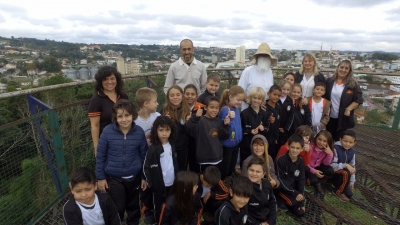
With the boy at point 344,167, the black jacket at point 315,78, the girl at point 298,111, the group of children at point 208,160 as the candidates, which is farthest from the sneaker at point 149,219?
the black jacket at point 315,78

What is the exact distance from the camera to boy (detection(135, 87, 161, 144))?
2602 mm

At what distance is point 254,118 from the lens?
3.06 m

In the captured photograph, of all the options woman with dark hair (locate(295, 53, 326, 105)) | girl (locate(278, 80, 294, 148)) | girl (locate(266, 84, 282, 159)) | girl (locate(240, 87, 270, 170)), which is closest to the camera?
girl (locate(240, 87, 270, 170))

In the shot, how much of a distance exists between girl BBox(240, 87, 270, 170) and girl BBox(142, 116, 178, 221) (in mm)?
1031

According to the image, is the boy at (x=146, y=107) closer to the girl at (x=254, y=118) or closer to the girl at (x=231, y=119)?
the girl at (x=231, y=119)

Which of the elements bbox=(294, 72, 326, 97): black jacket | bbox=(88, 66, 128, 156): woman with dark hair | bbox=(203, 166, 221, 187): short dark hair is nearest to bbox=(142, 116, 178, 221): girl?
bbox=(203, 166, 221, 187): short dark hair

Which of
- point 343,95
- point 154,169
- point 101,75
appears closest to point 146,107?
point 101,75

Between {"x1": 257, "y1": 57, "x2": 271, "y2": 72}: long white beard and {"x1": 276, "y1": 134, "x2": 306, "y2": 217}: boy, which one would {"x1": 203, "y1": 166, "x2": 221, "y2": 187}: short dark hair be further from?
{"x1": 257, "y1": 57, "x2": 271, "y2": 72}: long white beard

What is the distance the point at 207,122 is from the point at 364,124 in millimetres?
5463

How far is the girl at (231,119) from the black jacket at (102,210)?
54.3 inches

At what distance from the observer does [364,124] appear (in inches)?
246

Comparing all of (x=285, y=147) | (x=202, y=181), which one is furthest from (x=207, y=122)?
(x=285, y=147)

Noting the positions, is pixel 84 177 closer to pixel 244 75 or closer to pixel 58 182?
pixel 58 182

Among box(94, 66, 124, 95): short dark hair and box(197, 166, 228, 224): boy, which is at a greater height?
box(94, 66, 124, 95): short dark hair
